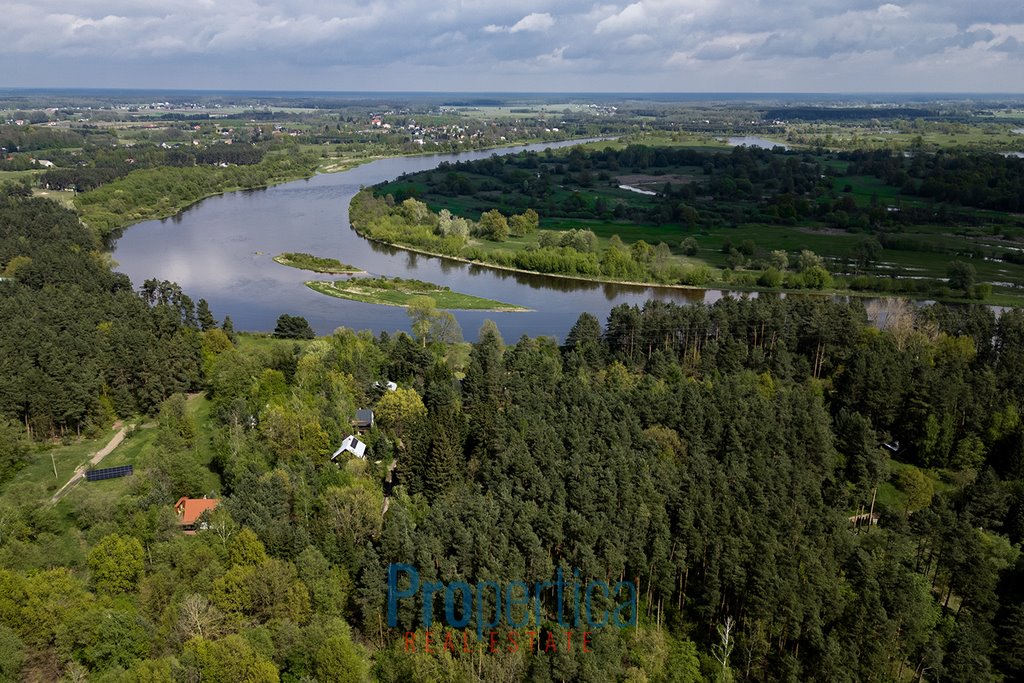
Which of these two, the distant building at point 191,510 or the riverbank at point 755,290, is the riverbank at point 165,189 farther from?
the distant building at point 191,510

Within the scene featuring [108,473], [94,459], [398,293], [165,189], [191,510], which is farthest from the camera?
[165,189]

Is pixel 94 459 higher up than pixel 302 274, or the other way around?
pixel 302 274

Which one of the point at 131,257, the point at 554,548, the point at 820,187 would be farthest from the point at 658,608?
the point at 820,187

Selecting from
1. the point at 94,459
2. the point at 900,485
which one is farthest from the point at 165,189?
the point at 900,485

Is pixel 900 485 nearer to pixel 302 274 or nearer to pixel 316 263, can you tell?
pixel 302 274

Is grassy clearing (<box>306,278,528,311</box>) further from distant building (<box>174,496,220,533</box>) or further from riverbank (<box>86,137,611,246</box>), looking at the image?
riverbank (<box>86,137,611,246</box>)

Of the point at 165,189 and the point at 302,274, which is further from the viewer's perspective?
the point at 165,189

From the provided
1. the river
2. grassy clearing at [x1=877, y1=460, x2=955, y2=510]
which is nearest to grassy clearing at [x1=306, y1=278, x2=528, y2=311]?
the river
